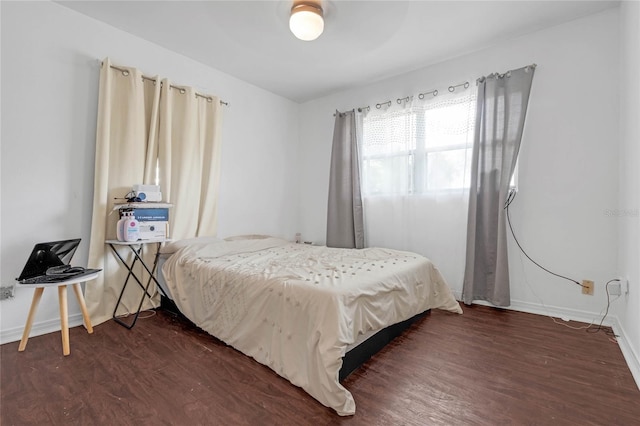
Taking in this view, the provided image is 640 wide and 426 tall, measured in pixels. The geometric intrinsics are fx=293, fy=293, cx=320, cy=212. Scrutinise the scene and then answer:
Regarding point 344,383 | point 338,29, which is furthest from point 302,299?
point 338,29

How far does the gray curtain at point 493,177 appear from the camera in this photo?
8.76ft

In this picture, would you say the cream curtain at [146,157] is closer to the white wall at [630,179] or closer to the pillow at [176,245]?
the pillow at [176,245]

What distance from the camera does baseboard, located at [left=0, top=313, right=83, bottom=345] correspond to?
6.78 ft

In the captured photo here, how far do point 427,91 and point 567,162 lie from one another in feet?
4.90

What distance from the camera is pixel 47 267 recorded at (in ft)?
6.64

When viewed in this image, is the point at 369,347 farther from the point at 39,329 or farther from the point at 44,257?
the point at 39,329

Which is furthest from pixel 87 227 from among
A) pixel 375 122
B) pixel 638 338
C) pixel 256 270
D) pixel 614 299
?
pixel 614 299

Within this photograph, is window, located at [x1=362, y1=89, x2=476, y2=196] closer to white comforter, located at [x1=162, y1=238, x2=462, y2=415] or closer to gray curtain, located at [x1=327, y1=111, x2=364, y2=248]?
gray curtain, located at [x1=327, y1=111, x2=364, y2=248]

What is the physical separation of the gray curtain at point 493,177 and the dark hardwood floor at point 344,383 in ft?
2.07

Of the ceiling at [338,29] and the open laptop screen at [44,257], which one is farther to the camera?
the ceiling at [338,29]

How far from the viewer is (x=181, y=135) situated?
9.70ft

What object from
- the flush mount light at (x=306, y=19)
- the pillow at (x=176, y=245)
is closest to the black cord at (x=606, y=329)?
the flush mount light at (x=306, y=19)

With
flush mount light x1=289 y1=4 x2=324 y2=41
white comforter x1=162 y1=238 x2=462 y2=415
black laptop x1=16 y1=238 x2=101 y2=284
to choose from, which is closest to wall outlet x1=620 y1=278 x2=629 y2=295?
white comforter x1=162 y1=238 x2=462 y2=415

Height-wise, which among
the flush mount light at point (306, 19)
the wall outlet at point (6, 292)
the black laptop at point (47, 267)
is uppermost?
the flush mount light at point (306, 19)
